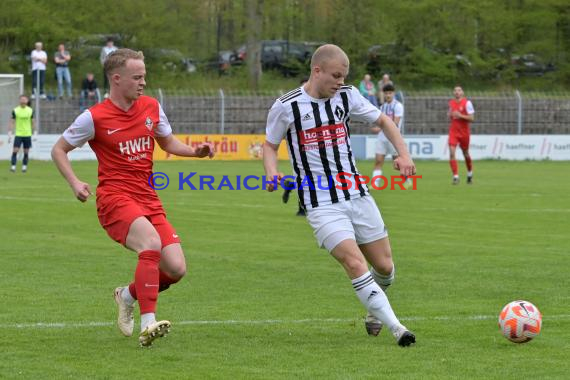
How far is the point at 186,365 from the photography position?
6949 mm

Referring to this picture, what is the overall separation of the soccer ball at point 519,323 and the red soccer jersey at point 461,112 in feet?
59.0

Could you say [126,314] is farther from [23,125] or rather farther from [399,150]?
[23,125]

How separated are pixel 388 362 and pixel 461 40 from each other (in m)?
48.5

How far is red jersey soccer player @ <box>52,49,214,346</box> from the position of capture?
7664 millimetres

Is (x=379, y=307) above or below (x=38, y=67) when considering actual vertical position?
above

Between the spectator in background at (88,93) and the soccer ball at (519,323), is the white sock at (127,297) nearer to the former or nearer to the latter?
the soccer ball at (519,323)

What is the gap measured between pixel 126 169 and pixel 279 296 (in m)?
2.59

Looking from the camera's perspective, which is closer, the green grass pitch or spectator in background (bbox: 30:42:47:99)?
the green grass pitch

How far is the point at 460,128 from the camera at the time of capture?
25812mm

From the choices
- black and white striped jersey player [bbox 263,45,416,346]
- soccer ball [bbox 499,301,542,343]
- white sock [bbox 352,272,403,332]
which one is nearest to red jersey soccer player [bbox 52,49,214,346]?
black and white striped jersey player [bbox 263,45,416,346]

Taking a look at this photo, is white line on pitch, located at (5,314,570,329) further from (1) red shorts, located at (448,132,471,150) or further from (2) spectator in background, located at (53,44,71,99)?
(2) spectator in background, located at (53,44,71,99)

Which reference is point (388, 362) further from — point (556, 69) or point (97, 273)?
point (556, 69)

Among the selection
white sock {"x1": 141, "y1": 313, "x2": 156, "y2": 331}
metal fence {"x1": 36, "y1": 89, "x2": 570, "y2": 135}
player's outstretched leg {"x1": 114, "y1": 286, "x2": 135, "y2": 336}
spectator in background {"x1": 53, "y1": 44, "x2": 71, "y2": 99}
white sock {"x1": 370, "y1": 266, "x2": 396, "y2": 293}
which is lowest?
metal fence {"x1": 36, "y1": 89, "x2": 570, "y2": 135}

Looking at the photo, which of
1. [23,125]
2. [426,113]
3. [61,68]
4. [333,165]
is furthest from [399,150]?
[426,113]
